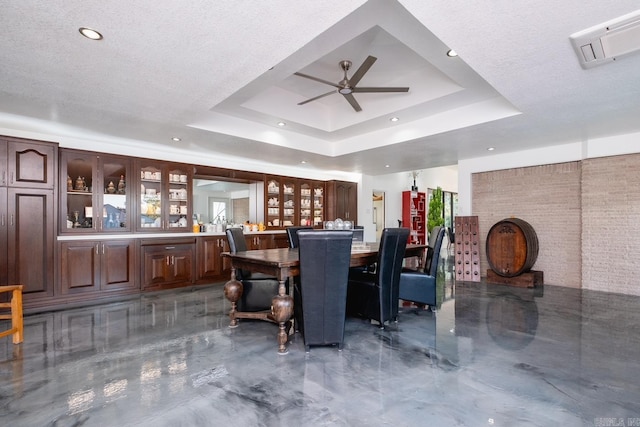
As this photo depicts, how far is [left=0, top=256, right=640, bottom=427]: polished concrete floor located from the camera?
72.5 inches

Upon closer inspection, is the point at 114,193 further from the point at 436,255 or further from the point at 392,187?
the point at 392,187

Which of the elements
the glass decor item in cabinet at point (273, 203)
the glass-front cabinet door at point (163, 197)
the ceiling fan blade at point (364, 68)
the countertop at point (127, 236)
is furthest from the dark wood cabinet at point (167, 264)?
the ceiling fan blade at point (364, 68)

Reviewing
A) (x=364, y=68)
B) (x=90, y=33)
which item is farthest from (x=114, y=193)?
Answer: (x=364, y=68)

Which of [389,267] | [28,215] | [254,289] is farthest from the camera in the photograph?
[28,215]

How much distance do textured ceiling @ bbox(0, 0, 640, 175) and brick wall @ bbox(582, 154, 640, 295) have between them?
2.15 feet

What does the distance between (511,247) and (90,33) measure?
6283 mm

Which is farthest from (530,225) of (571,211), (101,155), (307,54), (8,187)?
(8,187)

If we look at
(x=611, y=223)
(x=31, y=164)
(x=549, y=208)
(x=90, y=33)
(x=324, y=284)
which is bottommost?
(x=324, y=284)

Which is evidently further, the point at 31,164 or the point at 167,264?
the point at 167,264

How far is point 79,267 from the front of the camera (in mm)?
4453

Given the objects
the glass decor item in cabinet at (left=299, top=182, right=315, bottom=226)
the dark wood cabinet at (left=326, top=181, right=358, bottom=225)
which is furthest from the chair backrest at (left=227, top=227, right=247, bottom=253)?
the dark wood cabinet at (left=326, top=181, right=358, bottom=225)

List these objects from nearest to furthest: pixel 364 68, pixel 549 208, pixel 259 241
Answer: pixel 364 68, pixel 549 208, pixel 259 241

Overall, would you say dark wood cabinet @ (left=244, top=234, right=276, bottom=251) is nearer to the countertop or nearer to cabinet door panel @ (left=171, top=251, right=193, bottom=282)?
the countertop

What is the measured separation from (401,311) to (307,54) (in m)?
3.12
